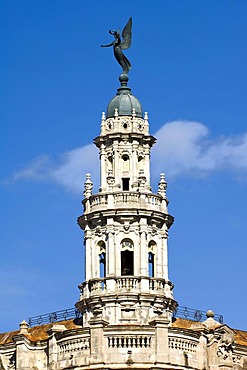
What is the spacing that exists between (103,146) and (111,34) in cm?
954

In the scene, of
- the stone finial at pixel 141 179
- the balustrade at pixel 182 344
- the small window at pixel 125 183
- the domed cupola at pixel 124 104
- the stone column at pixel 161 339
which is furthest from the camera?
the domed cupola at pixel 124 104

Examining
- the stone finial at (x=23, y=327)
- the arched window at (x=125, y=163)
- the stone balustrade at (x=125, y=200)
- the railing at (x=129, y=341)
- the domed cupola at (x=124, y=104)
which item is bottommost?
the railing at (x=129, y=341)

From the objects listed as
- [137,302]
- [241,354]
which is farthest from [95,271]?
[241,354]

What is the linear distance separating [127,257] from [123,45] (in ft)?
59.0

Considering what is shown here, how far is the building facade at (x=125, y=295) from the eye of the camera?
118 meters

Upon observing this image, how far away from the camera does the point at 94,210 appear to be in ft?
409

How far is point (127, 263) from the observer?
124812 millimetres

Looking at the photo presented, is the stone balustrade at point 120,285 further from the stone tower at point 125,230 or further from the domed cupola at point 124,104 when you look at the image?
the domed cupola at point 124,104

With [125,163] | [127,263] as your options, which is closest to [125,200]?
[125,163]

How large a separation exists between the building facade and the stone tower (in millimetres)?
78

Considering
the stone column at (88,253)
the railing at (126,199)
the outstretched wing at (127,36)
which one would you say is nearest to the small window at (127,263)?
the stone column at (88,253)

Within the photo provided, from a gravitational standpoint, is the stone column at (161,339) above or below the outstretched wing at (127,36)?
below

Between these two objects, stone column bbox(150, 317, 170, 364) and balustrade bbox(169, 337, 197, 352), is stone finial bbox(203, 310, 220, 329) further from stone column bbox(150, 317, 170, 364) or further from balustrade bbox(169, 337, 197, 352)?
stone column bbox(150, 317, 170, 364)

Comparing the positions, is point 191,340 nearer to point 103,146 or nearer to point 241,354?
point 241,354
